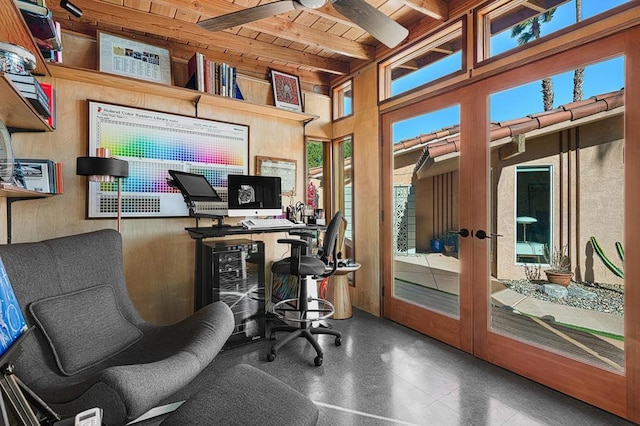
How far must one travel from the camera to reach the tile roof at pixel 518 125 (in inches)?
77.7

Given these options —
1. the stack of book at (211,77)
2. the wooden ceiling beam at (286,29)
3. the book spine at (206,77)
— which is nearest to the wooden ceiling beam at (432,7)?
the wooden ceiling beam at (286,29)

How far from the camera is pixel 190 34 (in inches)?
117

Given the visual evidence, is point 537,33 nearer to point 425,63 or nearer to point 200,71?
point 425,63

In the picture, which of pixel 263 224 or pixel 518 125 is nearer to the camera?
pixel 518 125

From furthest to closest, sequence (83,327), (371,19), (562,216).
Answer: (562,216) < (371,19) < (83,327)

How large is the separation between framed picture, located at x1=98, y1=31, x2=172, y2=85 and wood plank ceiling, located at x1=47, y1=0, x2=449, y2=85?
115 millimetres

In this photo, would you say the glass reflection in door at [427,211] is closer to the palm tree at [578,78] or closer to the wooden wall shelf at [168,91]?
the palm tree at [578,78]

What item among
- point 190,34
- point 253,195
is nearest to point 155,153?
point 253,195

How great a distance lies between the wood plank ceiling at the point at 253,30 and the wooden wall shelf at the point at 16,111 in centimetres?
102

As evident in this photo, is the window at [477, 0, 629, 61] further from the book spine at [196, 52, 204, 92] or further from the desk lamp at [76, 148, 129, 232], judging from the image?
the desk lamp at [76, 148, 129, 232]

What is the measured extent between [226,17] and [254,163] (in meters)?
1.69

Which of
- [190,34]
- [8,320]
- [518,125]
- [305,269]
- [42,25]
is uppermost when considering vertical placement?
[190,34]

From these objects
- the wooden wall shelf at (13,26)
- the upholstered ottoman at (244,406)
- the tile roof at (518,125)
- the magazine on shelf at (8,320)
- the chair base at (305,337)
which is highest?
the wooden wall shelf at (13,26)

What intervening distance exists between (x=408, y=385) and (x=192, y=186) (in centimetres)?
223
